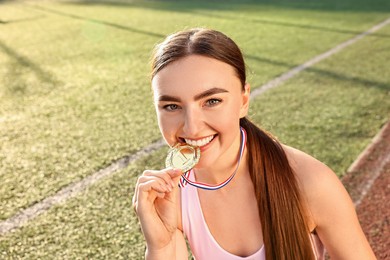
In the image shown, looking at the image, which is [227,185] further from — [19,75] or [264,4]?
[264,4]

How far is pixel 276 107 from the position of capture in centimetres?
663

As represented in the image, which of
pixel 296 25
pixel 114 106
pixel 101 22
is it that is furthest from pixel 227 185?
pixel 101 22

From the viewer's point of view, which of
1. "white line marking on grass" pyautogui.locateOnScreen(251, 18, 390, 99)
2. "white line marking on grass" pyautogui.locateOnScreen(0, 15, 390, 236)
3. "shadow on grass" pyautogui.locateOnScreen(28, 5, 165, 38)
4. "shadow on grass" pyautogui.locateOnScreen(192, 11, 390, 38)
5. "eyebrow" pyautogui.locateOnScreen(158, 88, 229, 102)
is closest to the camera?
"eyebrow" pyautogui.locateOnScreen(158, 88, 229, 102)

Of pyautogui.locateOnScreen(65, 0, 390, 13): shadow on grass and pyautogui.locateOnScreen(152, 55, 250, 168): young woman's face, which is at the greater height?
pyautogui.locateOnScreen(152, 55, 250, 168): young woman's face

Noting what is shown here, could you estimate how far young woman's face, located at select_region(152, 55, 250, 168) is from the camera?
209 centimetres

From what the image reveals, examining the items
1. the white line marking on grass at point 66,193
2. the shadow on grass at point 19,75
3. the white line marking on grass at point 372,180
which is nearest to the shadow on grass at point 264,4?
the shadow on grass at point 19,75

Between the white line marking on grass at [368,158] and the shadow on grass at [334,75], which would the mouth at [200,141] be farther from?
the shadow on grass at [334,75]

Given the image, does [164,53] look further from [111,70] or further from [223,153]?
[111,70]

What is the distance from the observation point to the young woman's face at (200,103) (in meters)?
2.09

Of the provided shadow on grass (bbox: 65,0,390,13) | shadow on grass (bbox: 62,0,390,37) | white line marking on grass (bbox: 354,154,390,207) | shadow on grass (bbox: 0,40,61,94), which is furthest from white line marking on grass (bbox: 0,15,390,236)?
shadow on grass (bbox: 65,0,390,13)

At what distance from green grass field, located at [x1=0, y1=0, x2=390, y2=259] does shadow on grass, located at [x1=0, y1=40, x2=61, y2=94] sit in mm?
19

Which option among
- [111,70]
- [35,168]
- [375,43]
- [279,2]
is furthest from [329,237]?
[279,2]

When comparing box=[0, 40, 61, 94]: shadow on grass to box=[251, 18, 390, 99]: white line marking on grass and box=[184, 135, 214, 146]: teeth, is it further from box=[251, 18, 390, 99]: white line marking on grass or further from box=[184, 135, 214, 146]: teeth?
box=[184, 135, 214, 146]: teeth

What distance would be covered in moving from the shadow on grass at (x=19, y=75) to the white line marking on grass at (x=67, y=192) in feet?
10.9
